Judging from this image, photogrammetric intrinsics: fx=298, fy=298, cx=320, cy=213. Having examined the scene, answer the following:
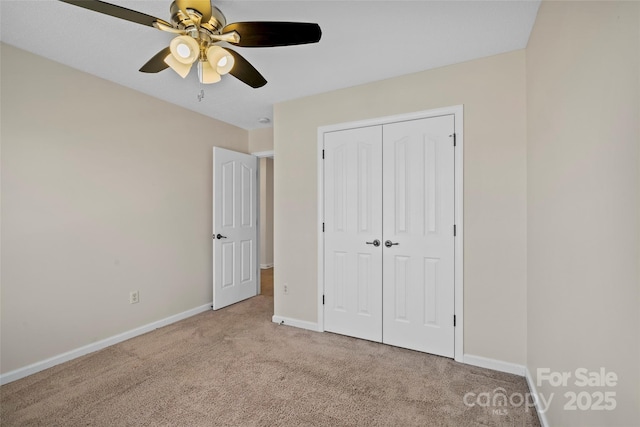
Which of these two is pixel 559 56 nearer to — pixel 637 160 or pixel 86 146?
pixel 637 160

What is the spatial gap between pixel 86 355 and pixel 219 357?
1.18m

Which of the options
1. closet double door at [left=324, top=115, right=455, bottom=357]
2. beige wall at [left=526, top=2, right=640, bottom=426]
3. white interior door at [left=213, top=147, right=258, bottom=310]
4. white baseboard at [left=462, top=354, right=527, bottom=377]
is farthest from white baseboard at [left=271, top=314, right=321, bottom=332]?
beige wall at [left=526, top=2, right=640, bottom=426]

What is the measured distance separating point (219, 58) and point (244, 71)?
27 centimetres

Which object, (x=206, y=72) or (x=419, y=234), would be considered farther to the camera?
(x=419, y=234)

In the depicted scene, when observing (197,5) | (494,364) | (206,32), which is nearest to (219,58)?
(206,32)

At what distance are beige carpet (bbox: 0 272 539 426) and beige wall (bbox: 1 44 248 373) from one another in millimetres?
406

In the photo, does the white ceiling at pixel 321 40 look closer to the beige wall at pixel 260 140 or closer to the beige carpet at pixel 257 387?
the beige wall at pixel 260 140

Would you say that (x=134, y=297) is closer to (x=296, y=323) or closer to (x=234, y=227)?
(x=234, y=227)

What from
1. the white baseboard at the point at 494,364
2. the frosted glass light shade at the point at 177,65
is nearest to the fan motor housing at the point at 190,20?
the frosted glass light shade at the point at 177,65

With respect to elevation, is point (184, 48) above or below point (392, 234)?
above

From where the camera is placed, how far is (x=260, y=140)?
4348 millimetres

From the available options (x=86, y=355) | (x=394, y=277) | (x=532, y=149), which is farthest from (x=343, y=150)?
(x=86, y=355)

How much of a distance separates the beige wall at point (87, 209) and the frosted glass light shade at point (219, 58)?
1.73 metres

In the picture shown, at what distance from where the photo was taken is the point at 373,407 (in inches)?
73.9
